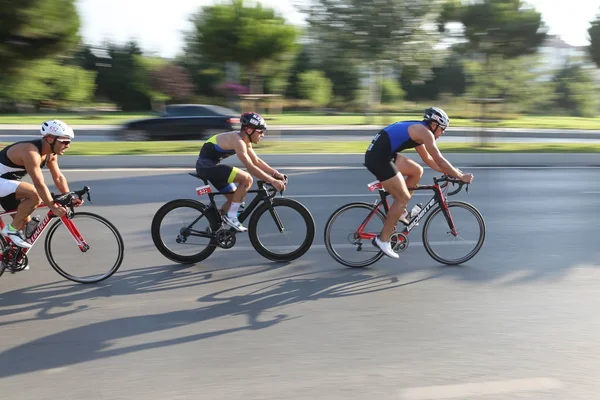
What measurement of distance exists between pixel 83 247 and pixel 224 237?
140 cm

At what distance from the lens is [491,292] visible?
5965mm

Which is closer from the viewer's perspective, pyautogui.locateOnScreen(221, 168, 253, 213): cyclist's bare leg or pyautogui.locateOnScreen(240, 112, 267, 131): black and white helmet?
pyautogui.locateOnScreen(240, 112, 267, 131): black and white helmet

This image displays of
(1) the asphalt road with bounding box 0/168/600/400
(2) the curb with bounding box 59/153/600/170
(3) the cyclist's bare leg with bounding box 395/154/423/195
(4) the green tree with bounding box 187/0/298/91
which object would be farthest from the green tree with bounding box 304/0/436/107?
(3) the cyclist's bare leg with bounding box 395/154/423/195

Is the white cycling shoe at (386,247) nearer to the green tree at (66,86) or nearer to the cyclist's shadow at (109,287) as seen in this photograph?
the cyclist's shadow at (109,287)

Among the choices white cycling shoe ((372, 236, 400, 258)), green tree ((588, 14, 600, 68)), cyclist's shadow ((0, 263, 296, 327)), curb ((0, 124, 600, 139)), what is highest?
green tree ((588, 14, 600, 68))

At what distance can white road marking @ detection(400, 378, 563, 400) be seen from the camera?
3869 millimetres

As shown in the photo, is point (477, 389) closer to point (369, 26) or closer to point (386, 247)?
point (386, 247)

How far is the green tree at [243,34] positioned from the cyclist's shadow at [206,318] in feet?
49.0

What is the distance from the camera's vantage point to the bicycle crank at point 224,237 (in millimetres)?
6848

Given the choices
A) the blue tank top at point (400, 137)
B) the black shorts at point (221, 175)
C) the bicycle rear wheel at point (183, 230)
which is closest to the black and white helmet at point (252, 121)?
the black shorts at point (221, 175)

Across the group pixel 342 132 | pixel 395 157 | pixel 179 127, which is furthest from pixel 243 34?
pixel 395 157

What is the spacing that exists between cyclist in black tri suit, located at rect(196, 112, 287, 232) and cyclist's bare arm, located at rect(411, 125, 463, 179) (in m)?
1.42

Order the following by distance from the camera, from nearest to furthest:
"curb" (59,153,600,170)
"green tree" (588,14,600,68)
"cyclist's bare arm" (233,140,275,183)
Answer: "cyclist's bare arm" (233,140,275,183)
"curb" (59,153,600,170)
"green tree" (588,14,600,68)

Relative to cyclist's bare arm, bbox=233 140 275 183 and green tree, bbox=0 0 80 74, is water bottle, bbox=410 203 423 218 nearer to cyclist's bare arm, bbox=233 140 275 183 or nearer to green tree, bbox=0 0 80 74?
cyclist's bare arm, bbox=233 140 275 183
